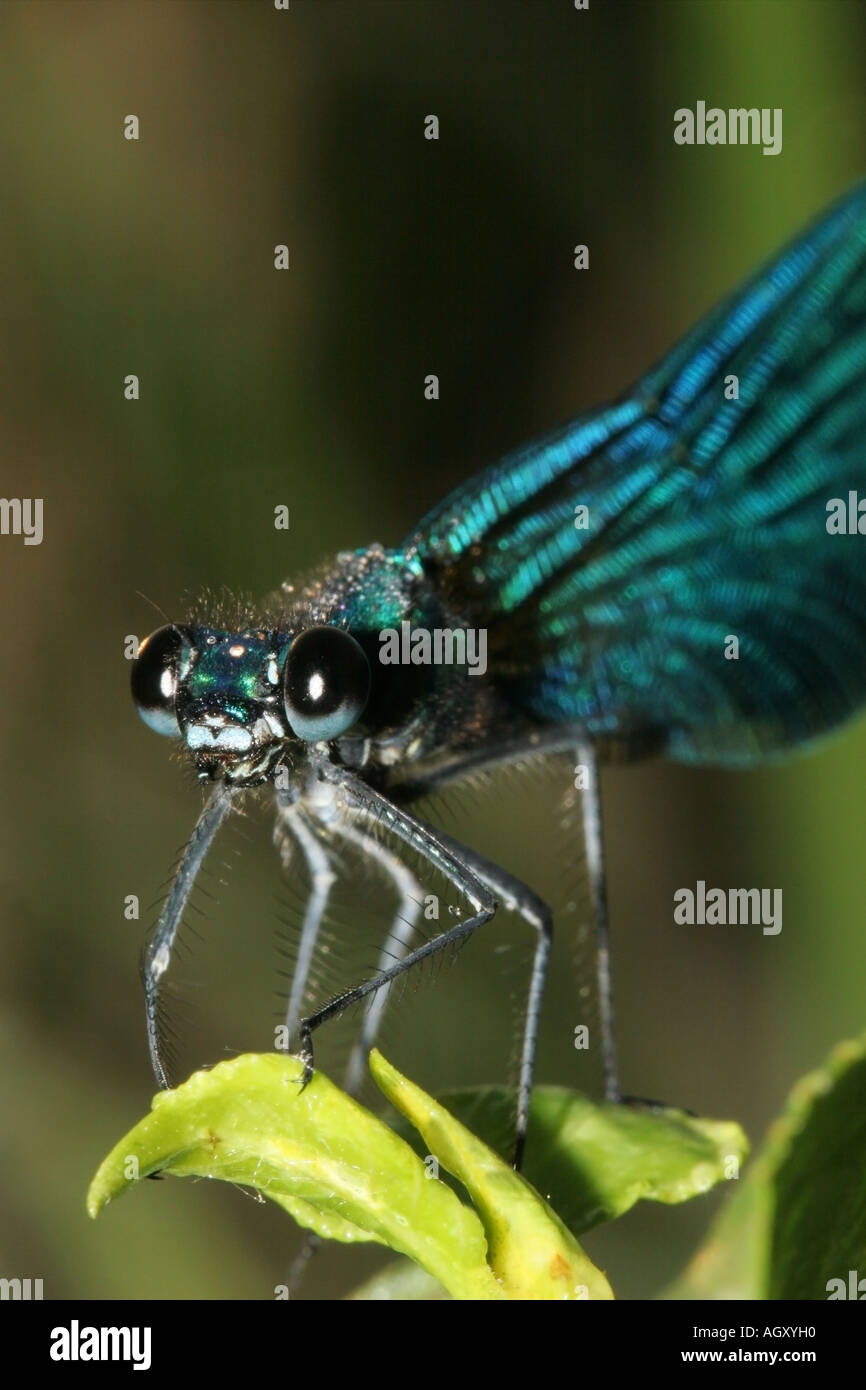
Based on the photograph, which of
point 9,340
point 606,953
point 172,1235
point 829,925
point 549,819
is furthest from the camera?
point 549,819

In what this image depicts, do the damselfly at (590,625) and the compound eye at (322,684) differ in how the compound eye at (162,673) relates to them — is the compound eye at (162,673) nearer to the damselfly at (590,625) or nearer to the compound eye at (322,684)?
the damselfly at (590,625)

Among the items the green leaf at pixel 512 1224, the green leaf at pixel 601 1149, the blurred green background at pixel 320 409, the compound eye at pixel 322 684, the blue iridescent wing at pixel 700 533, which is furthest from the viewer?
the blurred green background at pixel 320 409

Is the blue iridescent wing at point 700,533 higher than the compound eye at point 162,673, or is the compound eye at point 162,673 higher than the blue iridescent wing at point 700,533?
the blue iridescent wing at point 700,533

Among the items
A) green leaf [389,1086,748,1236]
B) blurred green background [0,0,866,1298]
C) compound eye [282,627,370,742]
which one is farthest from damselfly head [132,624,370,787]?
blurred green background [0,0,866,1298]

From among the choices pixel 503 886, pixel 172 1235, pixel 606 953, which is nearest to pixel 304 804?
pixel 503 886

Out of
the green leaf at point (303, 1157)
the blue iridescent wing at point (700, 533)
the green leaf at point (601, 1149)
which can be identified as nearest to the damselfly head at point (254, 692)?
the blue iridescent wing at point (700, 533)
